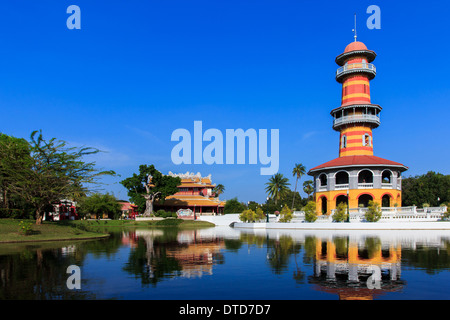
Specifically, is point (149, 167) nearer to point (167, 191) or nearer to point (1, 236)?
point (167, 191)

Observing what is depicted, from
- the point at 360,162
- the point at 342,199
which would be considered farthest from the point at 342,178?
the point at 360,162

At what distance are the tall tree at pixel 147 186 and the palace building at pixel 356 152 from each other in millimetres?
28827

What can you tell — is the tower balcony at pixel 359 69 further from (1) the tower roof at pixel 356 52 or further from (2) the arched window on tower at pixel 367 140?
(2) the arched window on tower at pixel 367 140

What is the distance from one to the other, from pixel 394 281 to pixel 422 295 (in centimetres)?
164

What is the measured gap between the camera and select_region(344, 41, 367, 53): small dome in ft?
176

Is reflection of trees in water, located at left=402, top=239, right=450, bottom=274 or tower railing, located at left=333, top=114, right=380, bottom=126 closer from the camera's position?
reflection of trees in water, located at left=402, top=239, right=450, bottom=274

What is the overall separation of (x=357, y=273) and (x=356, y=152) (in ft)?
145

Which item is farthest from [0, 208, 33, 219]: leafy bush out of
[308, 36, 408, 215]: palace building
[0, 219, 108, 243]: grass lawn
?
[308, 36, 408, 215]: palace building

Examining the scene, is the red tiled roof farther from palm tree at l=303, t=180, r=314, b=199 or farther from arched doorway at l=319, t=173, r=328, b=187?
palm tree at l=303, t=180, r=314, b=199

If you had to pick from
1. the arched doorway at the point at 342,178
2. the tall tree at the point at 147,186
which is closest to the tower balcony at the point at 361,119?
the arched doorway at the point at 342,178

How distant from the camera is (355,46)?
177 feet

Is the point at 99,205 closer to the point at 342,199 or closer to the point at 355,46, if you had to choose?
the point at 342,199

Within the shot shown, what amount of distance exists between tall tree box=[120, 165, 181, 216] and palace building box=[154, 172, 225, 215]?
3854 mm

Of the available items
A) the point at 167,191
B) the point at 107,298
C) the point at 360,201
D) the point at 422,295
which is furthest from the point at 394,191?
the point at 107,298
